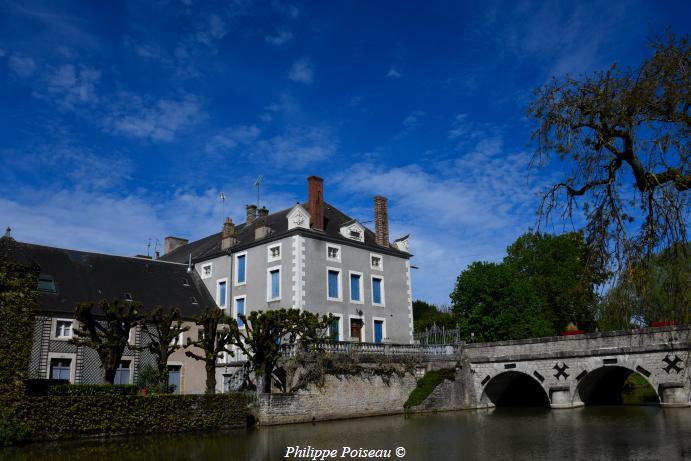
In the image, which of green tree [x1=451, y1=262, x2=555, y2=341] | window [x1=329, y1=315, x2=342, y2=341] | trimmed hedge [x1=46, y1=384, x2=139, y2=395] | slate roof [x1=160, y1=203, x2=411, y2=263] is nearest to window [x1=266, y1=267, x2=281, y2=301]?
slate roof [x1=160, y1=203, x2=411, y2=263]

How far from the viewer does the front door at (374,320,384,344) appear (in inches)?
1156

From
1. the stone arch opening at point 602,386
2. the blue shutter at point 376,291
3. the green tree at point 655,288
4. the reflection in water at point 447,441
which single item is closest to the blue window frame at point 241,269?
the blue shutter at point 376,291

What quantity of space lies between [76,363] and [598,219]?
78.0 feet

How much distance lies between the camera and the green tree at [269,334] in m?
21.9

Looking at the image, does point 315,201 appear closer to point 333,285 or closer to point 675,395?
point 333,285

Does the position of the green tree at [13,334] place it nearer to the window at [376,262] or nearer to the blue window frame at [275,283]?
the blue window frame at [275,283]

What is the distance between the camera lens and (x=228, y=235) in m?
31.5

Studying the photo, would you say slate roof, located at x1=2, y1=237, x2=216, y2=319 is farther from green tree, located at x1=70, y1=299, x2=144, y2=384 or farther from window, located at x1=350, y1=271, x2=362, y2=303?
window, located at x1=350, y1=271, x2=362, y2=303

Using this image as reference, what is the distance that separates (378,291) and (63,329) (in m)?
14.7

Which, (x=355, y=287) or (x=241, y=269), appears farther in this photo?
(x=241, y=269)

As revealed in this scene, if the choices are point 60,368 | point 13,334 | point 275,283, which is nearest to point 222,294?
point 275,283

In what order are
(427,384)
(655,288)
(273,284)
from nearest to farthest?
(655,288) → (427,384) → (273,284)

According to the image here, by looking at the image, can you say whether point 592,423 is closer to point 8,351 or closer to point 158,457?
point 158,457

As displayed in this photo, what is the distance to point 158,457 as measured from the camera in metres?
13.4
